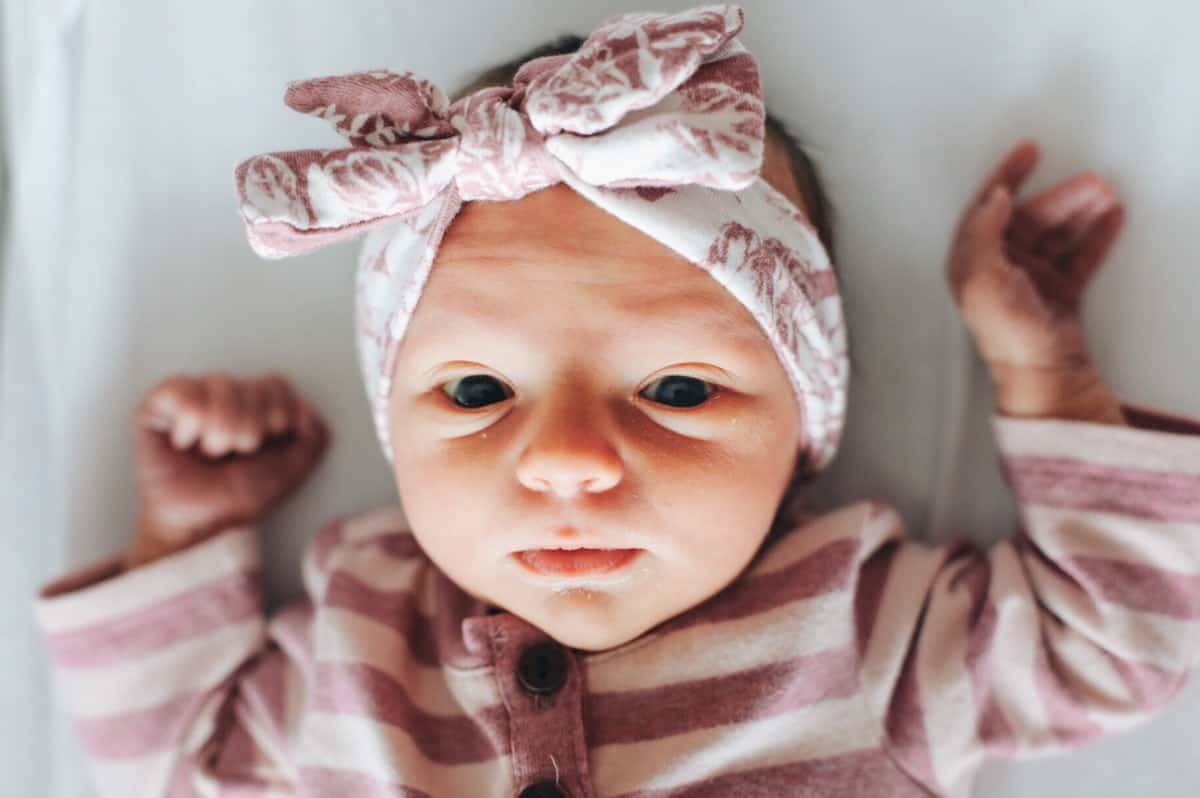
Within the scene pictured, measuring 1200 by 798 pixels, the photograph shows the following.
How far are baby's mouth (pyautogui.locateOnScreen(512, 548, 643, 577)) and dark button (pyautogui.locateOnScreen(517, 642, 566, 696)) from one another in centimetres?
10

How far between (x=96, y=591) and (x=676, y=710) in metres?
0.57

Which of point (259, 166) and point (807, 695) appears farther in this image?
point (807, 695)

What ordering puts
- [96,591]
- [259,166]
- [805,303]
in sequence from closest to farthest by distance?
1. [259,166]
2. [805,303]
3. [96,591]

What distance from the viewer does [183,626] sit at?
1067mm

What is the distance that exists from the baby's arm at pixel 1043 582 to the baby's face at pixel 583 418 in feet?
0.67

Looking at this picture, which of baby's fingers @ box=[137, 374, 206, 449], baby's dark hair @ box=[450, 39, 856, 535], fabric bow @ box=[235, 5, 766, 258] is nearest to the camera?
fabric bow @ box=[235, 5, 766, 258]

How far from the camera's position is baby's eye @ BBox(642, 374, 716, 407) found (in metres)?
0.86

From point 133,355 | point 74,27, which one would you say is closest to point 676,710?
point 133,355

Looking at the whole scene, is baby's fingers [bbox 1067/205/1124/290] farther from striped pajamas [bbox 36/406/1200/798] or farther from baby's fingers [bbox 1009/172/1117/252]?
striped pajamas [bbox 36/406/1200/798]

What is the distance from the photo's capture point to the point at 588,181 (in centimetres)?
77

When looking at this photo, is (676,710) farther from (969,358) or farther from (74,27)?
(74,27)

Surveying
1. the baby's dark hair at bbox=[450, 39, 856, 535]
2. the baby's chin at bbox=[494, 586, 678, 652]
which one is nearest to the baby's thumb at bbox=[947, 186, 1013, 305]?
the baby's dark hair at bbox=[450, 39, 856, 535]

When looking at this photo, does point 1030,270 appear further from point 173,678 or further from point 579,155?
point 173,678

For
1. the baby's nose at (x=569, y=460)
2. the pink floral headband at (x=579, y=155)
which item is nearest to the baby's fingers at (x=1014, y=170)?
the pink floral headband at (x=579, y=155)
